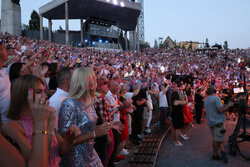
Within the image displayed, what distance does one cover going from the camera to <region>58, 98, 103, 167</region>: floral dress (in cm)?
234

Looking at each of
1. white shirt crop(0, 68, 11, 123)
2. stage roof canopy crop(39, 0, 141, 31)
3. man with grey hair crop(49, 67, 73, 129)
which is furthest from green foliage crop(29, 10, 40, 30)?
white shirt crop(0, 68, 11, 123)

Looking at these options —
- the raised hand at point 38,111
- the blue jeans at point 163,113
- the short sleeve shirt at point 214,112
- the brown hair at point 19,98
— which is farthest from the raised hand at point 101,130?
the blue jeans at point 163,113

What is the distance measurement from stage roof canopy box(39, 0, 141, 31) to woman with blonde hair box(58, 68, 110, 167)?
30902 mm

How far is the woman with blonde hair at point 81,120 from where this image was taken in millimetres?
2346

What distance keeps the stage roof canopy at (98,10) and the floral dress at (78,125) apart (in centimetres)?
3109

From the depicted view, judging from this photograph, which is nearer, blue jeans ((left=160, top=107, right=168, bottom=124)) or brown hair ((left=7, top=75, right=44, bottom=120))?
brown hair ((left=7, top=75, right=44, bottom=120))

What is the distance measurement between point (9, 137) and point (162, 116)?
8.10m

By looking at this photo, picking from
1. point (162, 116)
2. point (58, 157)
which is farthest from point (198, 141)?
point (58, 157)

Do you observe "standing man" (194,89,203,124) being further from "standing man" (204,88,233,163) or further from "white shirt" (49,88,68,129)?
"white shirt" (49,88,68,129)

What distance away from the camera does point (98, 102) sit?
13.5 ft

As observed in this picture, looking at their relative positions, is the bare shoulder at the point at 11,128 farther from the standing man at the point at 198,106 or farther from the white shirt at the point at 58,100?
the standing man at the point at 198,106

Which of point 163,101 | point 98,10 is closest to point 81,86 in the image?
point 163,101

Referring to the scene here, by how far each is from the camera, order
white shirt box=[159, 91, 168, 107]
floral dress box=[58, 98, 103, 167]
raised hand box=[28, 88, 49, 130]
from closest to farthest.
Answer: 1. raised hand box=[28, 88, 49, 130]
2. floral dress box=[58, 98, 103, 167]
3. white shirt box=[159, 91, 168, 107]

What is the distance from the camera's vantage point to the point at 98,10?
1414 inches
